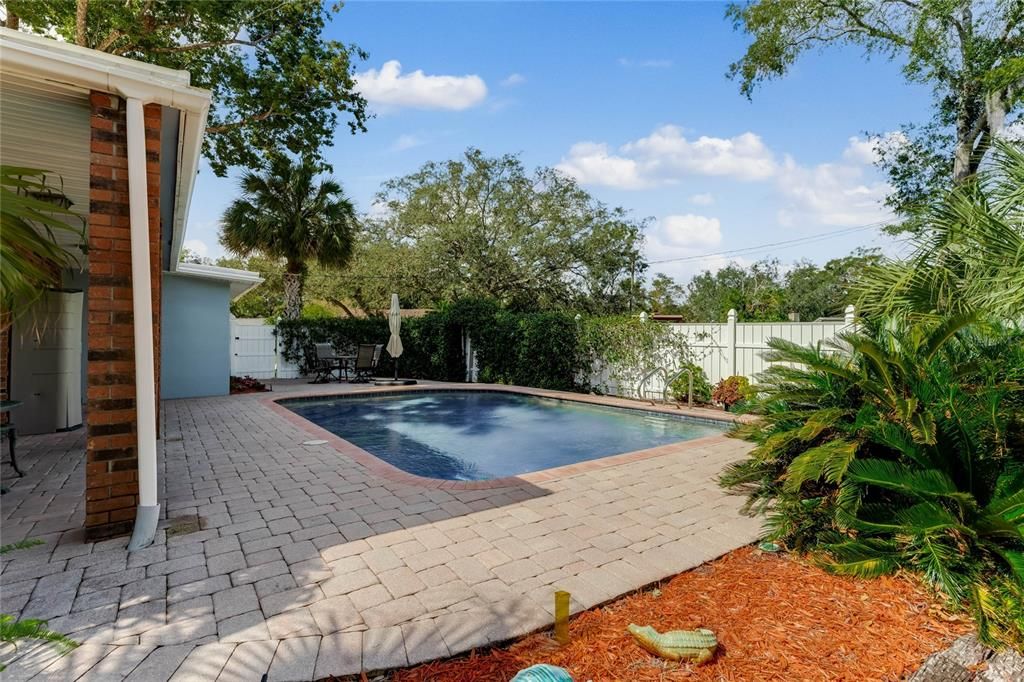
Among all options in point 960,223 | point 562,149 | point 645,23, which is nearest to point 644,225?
point 562,149

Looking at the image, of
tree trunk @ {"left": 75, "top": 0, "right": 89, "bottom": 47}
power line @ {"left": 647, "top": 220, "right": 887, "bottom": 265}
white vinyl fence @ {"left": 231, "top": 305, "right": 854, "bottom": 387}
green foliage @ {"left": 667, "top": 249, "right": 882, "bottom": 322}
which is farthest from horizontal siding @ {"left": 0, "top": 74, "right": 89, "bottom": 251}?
power line @ {"left": 647, "top": 220, "right": 887, "bottom": 265}

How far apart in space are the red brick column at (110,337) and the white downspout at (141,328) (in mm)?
89

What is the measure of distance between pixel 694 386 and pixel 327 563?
30.5ft

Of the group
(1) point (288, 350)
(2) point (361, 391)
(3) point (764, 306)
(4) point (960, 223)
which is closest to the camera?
(4) point (960, 223)

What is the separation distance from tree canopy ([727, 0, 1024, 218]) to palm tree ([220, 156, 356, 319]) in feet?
40.2

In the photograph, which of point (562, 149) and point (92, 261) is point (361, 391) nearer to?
point (92, 261)

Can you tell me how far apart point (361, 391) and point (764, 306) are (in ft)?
84.5

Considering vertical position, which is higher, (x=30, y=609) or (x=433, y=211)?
(x=433, y=211)

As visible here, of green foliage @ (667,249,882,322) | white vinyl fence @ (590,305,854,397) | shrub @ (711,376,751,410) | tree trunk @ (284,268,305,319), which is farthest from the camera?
green foliage @ (667,249,882,322)

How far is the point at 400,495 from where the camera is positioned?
4.50 m

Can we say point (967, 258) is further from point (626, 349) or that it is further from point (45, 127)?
point (626, 349)

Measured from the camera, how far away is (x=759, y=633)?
248 centimetres

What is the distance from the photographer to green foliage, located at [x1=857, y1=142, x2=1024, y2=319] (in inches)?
141

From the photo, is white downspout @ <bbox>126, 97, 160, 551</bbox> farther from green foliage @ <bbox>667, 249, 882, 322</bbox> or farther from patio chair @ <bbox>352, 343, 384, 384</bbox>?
green foliage @ <bbox>667, 249, 882, 322</bbox>
